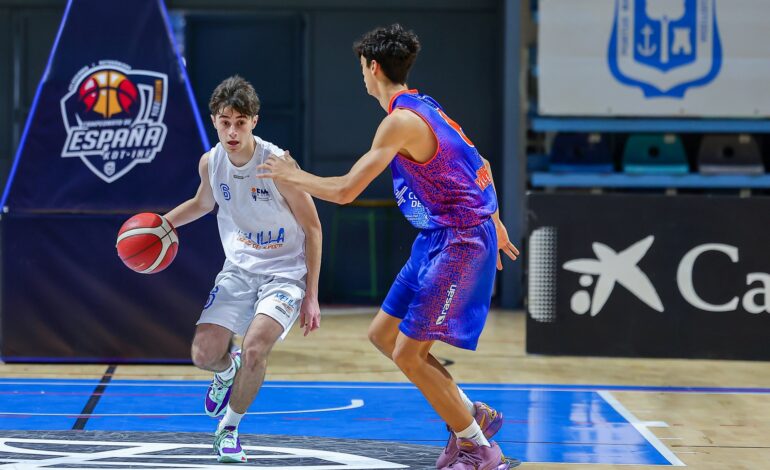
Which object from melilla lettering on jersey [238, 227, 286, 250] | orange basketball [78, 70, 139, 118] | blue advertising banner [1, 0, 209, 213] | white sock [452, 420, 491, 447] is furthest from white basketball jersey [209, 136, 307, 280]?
orange basketball [78, 70, 139, 118]

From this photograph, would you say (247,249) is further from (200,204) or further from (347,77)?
(347,77)

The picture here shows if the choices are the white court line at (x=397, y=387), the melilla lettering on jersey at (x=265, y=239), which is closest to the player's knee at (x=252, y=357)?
the melilla lettering on jersey at (x=265, y=239)

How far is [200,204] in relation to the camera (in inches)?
240

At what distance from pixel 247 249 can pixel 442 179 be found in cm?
125

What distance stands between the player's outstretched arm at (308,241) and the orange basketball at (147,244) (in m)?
0.76

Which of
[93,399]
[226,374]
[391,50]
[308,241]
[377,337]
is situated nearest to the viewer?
[391,50]

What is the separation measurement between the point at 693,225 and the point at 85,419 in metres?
5.11

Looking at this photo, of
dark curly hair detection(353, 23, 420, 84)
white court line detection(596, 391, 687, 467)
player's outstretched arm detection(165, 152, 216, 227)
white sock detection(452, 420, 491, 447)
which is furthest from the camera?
player's outstretched arm detection(165, 152, 216, 227)

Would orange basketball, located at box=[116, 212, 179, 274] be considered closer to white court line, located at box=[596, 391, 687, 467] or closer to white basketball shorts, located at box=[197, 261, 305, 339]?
white basketball shorts, located at box=[197, 261, 305, 339]

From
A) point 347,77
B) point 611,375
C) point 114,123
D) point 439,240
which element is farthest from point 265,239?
point 347,77

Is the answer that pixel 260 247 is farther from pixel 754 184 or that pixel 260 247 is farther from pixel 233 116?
pixel 754 184

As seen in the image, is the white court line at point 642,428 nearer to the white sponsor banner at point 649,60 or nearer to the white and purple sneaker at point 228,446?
the white and purple sneaker at point 228,446

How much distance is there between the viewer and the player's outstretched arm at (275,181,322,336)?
5770 mm

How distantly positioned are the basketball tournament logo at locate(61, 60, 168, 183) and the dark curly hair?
12.0 ft
